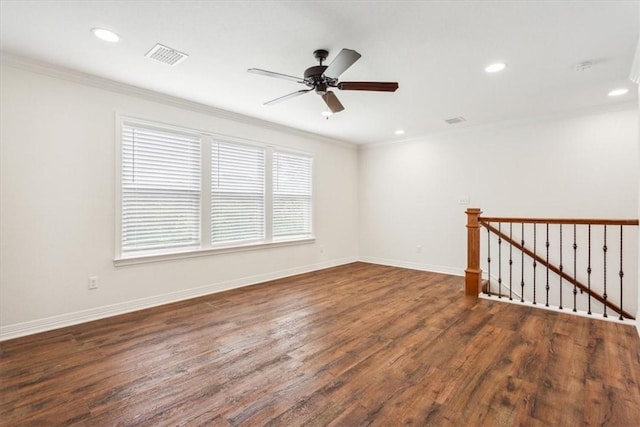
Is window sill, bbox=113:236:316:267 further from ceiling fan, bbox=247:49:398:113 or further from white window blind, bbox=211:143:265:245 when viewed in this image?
ceiling fan, bbox=247:49:398:113

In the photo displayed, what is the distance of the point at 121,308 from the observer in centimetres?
343

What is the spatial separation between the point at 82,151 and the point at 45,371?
2099 millimetres

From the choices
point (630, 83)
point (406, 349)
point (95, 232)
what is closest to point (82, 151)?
point (95, 232)

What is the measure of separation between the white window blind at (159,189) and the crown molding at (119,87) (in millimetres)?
382

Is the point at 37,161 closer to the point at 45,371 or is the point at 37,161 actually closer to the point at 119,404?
the point at 45,371

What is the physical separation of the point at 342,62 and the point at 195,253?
305cm

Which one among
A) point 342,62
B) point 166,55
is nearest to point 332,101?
point 342,62

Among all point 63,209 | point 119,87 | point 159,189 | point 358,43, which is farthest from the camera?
point 159,189

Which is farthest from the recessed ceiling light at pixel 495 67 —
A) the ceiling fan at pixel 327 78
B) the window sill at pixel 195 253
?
the window sill at pixel 195 253

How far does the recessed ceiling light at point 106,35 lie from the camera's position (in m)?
2.37

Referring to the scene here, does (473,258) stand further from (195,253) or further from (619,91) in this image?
(195,253)

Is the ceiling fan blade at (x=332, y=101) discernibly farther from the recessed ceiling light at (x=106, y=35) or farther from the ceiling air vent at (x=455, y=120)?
the ceiling air vent at (x=455, y=120)

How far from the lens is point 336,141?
20.2ft

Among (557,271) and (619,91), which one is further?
(557,271)
